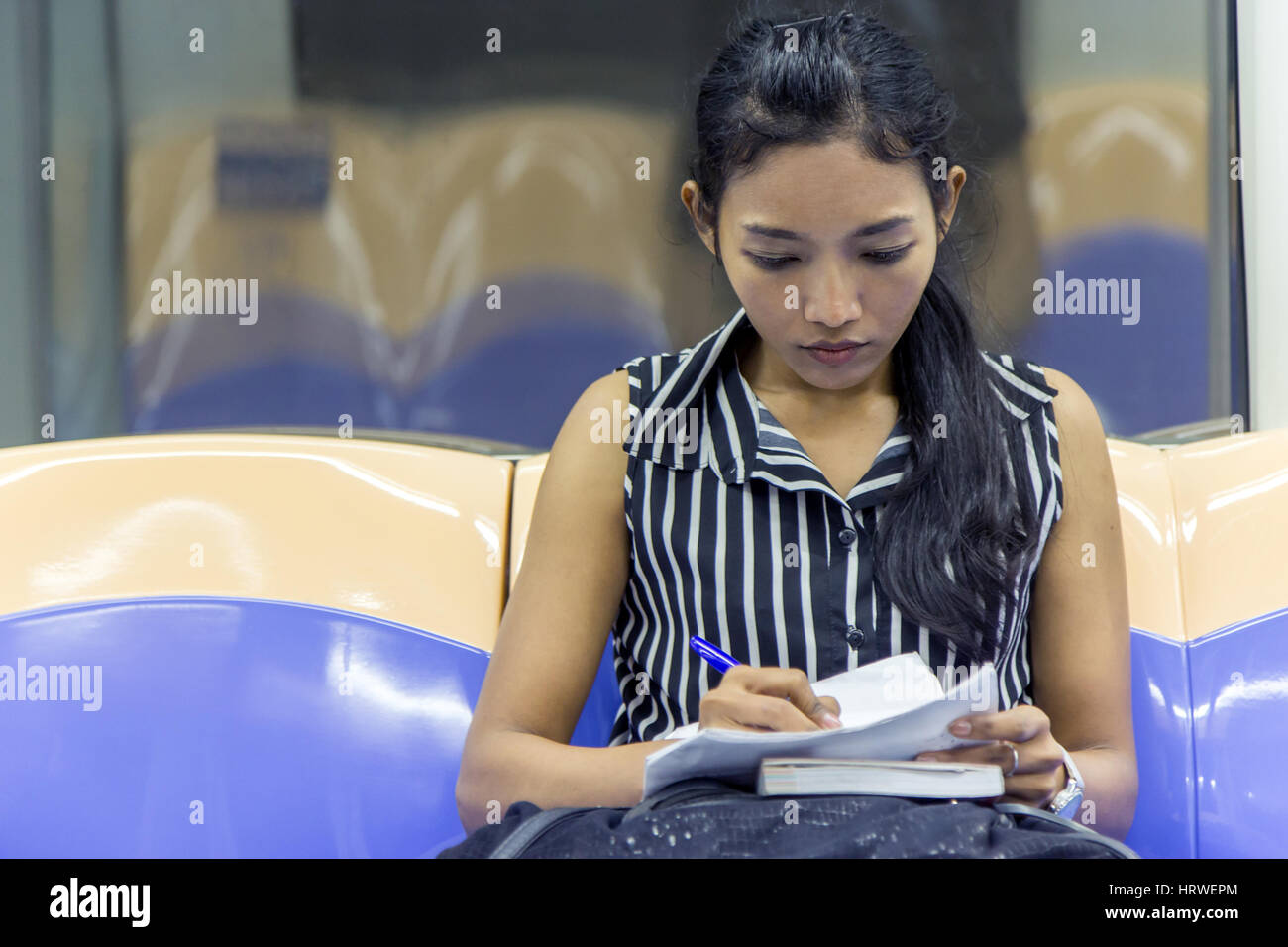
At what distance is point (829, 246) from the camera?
43.2 inches

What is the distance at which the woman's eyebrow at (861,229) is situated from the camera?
1.10 meters

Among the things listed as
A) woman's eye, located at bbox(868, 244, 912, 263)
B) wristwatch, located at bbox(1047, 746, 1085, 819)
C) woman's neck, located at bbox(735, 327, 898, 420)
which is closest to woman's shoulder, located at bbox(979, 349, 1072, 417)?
woman's neck, located at bbox(735, 327, 898, 420)

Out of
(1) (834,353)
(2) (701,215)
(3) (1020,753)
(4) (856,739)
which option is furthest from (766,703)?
(2) (701,215)

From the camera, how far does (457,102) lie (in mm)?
1790

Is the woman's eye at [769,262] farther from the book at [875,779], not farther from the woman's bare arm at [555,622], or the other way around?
the book at [875,779]

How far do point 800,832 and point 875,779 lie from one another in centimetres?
8

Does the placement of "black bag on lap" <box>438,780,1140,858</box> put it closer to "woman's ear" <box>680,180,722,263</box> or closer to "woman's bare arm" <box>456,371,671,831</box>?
"woman's bare arm" <box>456,371,671,831</box>

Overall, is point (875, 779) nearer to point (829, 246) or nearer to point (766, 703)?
point (766, 703)

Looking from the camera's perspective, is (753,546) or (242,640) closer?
(753,546)

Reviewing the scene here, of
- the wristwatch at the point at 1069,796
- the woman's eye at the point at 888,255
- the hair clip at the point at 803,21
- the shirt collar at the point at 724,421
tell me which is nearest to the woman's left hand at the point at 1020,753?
the wristwatch at the point at 1069,796

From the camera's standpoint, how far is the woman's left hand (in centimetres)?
97

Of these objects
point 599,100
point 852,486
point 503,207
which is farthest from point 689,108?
point 852,486

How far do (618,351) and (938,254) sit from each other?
2.01ft
